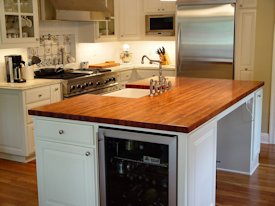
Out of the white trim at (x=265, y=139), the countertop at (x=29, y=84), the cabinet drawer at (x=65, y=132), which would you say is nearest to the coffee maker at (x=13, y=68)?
the countertop at (x=29, y=84)

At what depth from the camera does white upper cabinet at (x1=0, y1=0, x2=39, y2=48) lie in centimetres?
455

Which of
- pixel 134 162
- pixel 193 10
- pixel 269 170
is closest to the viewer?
pixel 134 162

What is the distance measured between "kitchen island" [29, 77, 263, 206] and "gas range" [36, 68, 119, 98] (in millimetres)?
1630

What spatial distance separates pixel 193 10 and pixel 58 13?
1.91 meters

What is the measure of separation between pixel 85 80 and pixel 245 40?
226 centimetres

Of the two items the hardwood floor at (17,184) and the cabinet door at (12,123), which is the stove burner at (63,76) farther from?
the hardwood floor at (17,184)

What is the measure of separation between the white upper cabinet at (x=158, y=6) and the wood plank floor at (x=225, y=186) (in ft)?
9.74

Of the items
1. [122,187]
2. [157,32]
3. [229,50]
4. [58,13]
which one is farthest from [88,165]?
[157,32]

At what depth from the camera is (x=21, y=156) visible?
467cm

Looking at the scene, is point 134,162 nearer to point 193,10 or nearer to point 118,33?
point 193,10

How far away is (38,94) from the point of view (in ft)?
15.1

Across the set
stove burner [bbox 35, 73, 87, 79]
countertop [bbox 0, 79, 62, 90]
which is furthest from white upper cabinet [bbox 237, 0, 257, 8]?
countertop [bbox 0, 79, 62, 90]

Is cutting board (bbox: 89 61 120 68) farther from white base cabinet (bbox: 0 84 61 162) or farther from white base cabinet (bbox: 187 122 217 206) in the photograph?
white base cabinet (bbox: 187 122 217 206)

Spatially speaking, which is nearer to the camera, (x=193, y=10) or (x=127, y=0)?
(x=193, y=10)
